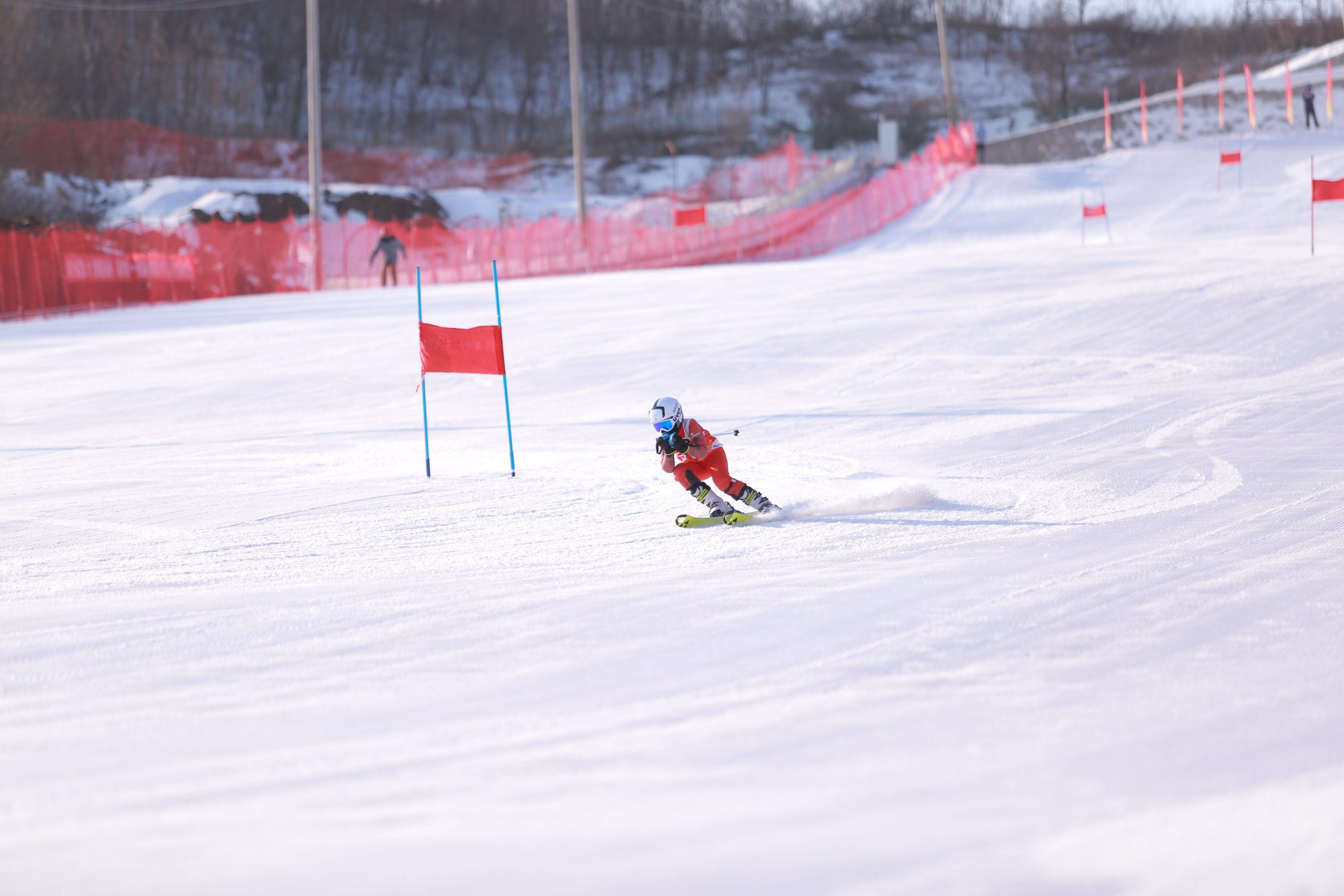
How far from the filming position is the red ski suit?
762 centimetres

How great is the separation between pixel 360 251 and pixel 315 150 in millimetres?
2998

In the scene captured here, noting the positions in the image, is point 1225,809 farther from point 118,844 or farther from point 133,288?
point 133,288

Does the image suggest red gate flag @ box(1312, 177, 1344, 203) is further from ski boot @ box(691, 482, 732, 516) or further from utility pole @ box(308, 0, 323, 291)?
utility pole @ box(308, 0, 323, 291)

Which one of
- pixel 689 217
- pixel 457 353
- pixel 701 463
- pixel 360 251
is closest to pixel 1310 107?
pixel 689 217

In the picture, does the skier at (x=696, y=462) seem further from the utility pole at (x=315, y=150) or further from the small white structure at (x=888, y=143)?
the small white structure at (x=888, y=143)

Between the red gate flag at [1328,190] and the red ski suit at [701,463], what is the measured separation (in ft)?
48.6

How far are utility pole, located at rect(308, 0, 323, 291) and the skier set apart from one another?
22.7 m

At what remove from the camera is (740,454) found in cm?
1048

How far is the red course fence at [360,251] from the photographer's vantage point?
1008 inches

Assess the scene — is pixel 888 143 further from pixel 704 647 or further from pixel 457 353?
pixel 704 647

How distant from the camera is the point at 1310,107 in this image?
32.8 meters

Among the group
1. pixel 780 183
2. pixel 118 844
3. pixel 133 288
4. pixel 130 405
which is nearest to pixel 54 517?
pixel 118 844

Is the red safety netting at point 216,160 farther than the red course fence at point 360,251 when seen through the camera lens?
Yes

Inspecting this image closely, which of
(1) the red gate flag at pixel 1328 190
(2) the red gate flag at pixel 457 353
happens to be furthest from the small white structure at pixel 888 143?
(2) the red gate flag at pixel 457 353
